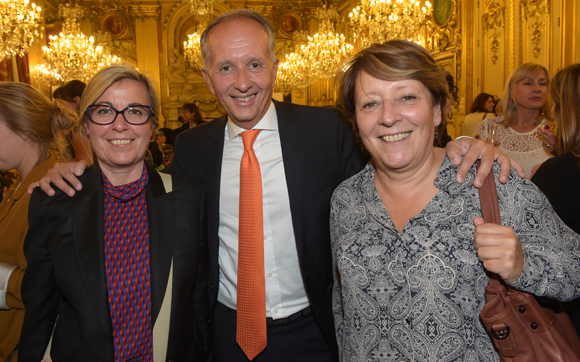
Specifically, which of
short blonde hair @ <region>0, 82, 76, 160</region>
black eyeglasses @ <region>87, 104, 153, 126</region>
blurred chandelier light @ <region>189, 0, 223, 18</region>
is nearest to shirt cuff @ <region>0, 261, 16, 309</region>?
short blonde hair @ <region>0, 82, 76, 160</region>

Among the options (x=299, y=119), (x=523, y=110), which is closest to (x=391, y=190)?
(x=299, y=119)

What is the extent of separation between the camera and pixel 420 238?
1398 millimetres

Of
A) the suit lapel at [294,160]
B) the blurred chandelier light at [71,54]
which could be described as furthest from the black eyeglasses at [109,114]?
the blurred chandelier light at [71,54]

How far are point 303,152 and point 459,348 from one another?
1072mm

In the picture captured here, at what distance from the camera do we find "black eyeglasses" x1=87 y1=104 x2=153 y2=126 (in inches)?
65.6

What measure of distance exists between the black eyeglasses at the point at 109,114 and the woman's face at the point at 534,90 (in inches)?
125

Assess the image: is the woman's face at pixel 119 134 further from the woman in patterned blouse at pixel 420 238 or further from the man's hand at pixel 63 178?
the woman in patterned blouse at pixel 420 238

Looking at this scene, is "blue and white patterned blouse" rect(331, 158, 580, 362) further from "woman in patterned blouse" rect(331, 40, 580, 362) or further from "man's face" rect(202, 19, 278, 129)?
"man's face" rect(202, 19, 278, 129)

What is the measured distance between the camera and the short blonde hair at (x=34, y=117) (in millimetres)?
1970

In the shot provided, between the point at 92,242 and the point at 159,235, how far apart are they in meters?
0.24

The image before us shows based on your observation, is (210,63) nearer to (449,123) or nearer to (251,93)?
(251,93)

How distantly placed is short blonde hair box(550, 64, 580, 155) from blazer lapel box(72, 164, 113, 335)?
6.97 ft

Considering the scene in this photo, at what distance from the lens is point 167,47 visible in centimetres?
1605

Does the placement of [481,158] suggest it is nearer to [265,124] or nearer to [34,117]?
[265,124]
